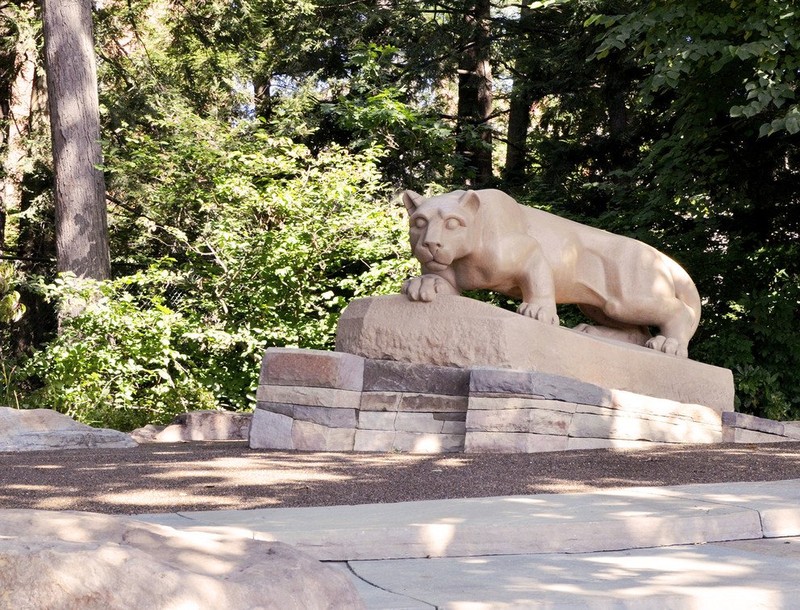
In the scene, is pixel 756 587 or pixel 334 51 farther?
pixel 334 51

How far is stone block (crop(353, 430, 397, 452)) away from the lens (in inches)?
317

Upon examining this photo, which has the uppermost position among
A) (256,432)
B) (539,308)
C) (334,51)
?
(334,51)

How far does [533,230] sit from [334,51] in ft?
33.0

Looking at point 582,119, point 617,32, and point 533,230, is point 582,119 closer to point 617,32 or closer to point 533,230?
point 617,32

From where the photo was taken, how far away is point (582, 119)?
64.0ft

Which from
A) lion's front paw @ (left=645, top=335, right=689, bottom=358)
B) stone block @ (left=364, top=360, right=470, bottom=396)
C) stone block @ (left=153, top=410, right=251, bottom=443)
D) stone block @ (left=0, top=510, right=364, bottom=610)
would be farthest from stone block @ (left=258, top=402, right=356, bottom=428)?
stone block @ (left=0, top=510, right=364, bottom=610)

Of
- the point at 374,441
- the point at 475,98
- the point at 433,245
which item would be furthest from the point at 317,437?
the point at 475,98

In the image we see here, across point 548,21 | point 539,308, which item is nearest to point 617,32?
point 539,308

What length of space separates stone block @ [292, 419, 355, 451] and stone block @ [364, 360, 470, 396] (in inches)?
18.9

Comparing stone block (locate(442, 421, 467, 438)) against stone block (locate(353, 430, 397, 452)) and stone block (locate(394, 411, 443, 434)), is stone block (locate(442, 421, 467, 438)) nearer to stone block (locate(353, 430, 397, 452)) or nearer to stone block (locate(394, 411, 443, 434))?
stone block (locate(394, 411, 443, 434))

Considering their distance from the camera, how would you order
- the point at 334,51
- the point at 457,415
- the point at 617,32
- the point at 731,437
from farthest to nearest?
the point at 334,51, the point at 617,32, the point at 731,437, the point at 457,415

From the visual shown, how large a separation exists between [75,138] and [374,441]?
8865 millimetres

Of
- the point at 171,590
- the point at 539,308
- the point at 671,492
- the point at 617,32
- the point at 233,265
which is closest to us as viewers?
the point at 171,590

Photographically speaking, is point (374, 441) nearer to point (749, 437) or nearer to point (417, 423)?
point (417, 423)
